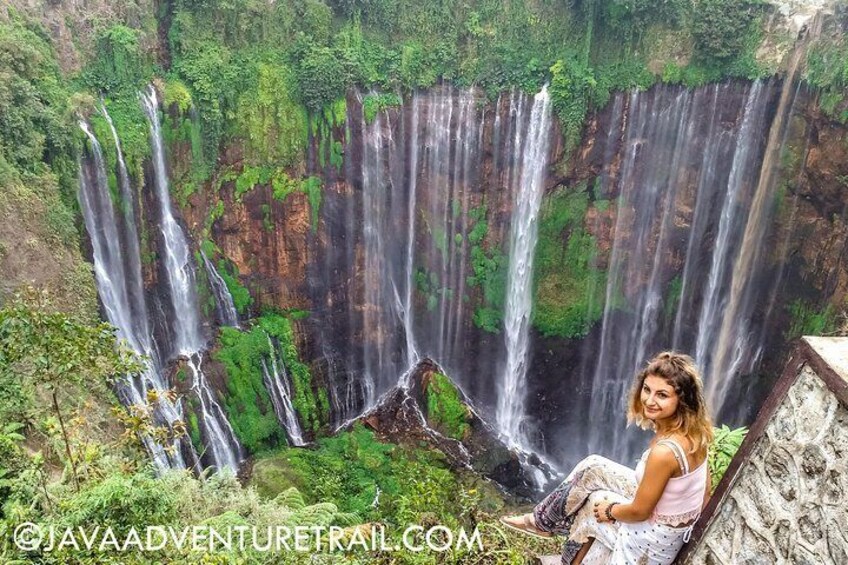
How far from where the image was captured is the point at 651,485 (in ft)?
8.65

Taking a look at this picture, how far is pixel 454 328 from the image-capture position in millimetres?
15836

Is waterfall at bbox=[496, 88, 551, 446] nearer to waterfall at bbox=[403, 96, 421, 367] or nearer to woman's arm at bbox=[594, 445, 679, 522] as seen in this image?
waterfall at bbox=[403, 96, 421, 367]

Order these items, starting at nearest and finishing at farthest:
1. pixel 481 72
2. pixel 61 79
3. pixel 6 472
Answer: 1. pixel 6 472
2. pixel 61 79
3. pixel 481 72

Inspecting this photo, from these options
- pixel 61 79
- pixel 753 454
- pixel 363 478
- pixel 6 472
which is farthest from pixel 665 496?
pixel 61 79

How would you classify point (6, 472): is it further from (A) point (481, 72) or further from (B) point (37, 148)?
(A) point (481, 72)

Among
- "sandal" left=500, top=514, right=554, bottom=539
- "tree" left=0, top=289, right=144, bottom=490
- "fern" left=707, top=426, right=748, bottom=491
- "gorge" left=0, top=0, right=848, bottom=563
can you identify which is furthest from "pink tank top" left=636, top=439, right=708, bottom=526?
"gorge" left=0, top=0, right=848, bottom=563

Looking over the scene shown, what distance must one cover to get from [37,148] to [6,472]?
288 inches

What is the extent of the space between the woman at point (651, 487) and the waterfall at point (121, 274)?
31.9 feet

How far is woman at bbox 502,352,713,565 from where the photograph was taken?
2.62 m

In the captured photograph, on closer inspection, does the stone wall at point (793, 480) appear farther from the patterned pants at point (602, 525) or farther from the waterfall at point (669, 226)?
the waterfall at point (669, 226)

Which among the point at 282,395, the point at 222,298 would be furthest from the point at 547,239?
the point at 222,298

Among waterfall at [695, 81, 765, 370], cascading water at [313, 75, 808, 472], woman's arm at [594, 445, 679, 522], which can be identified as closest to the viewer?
woman's arm at [594, 445, 679, 522]

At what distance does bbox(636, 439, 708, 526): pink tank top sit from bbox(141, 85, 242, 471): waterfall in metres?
11.4

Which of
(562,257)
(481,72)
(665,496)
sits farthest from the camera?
(562,257)
